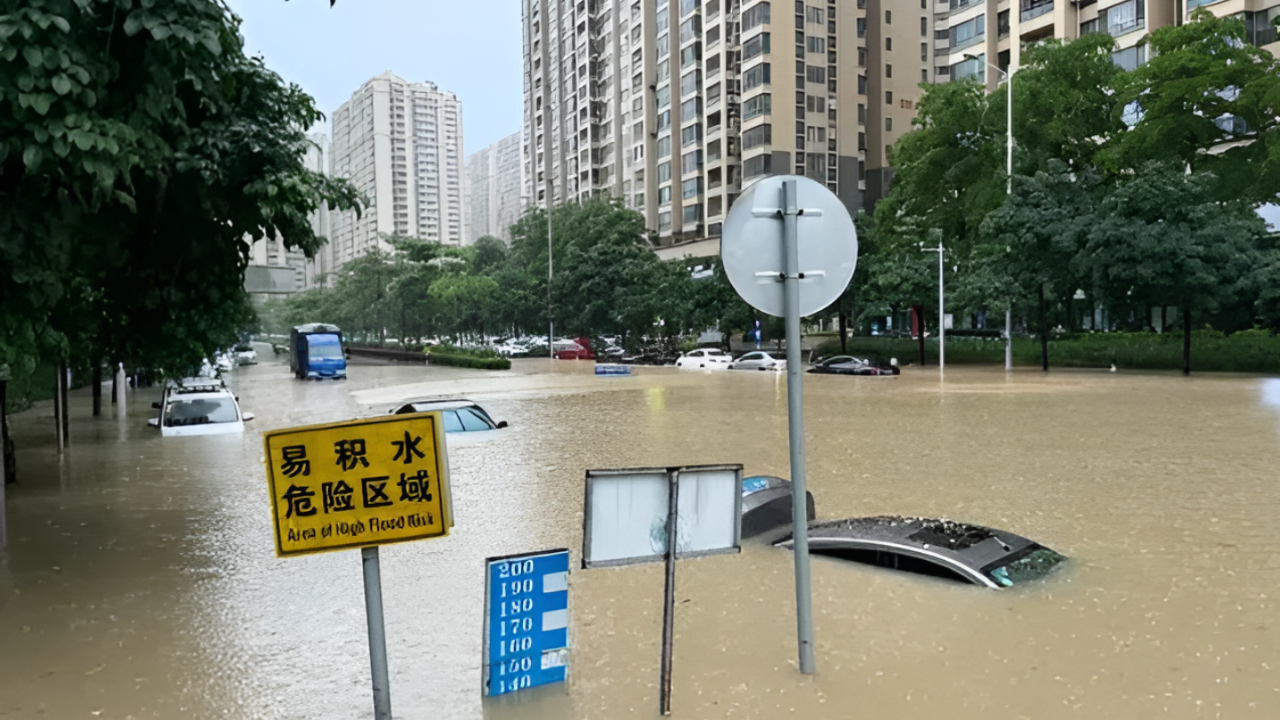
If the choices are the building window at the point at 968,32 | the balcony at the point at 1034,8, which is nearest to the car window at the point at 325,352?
the building window at the point at 968,32

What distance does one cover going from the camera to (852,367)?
40.4 m

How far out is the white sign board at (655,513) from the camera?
452cm

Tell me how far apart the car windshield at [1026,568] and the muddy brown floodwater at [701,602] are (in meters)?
0.12

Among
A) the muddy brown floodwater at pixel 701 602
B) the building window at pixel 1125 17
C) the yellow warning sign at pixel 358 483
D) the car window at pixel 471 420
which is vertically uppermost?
the building window at pixel 1125 17

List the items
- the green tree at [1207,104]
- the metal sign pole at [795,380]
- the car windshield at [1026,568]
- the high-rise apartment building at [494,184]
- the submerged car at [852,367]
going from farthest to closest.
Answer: the high-rise apartment building at [494,184], the submerged car at [852,367], the green tree at [1207,104], the car windshield at [1026,568], the metal sign pole at [795,380]

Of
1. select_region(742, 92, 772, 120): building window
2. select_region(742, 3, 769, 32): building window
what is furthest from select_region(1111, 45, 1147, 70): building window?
select_region(742, 3, 769, 32): building window

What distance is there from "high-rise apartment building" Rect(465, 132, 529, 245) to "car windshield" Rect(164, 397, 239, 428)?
118 meters

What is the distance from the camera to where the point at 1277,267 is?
31672mm

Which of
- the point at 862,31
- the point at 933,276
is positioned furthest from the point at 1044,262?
the point at 862,31

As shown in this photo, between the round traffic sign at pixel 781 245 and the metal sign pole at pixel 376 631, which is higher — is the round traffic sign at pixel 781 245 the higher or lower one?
the higher one

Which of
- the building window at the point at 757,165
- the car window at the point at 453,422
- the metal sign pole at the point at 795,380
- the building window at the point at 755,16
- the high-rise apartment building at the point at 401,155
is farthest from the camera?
the high-rise apartment building at the point at 401,155

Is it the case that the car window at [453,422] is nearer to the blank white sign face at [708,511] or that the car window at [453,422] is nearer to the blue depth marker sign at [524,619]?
the blue depth marker sign at [524,619]

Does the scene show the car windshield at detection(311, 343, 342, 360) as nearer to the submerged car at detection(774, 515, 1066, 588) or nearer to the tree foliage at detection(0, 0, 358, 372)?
the tree foliage at detection(0, 0, 358, 372)

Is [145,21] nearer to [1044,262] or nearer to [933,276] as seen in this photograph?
[1044,262]
